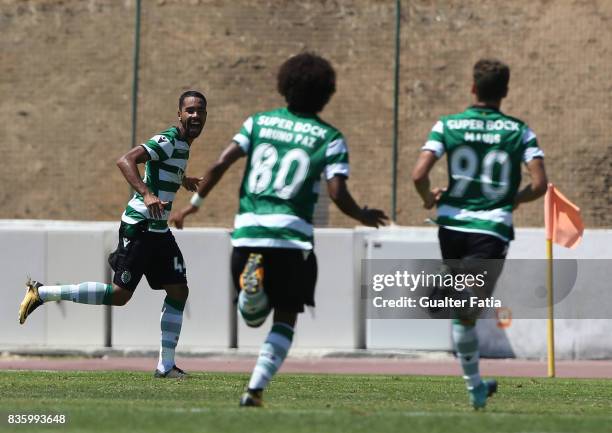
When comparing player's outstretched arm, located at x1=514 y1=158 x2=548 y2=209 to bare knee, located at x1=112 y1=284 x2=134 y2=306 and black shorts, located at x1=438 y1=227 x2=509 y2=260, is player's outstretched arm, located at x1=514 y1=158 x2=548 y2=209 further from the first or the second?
bare knee, located at x1=112 y1=284 x2=134 y2=306

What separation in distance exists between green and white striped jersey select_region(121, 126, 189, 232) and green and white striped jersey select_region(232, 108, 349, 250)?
3.33 meters

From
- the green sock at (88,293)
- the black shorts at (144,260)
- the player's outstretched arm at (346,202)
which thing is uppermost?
the player's outstretched arm at (346,202)

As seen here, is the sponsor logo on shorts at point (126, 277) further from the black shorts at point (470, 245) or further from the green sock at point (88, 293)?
the black shorts at point (470, 245)

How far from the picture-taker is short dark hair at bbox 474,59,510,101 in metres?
8.12

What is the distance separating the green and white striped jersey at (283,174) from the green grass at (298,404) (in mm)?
954

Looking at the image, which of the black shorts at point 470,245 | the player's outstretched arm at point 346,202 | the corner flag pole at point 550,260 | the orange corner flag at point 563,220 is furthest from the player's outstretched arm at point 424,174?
the orange corner flag at point 563,220

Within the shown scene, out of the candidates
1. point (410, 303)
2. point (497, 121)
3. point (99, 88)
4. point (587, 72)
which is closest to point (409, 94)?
point (587, 72)

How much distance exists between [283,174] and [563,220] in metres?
7.79

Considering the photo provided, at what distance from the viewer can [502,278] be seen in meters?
16.8

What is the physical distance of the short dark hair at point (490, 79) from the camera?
812 centimetres

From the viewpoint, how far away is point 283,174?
25.1 feet

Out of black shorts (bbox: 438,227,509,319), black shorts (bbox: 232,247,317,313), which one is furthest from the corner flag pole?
black shorts (bbox: 232,247,317,313)

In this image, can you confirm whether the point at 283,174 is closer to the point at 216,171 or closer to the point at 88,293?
the point at 216,171

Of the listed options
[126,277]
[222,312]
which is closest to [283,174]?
[126,277]
